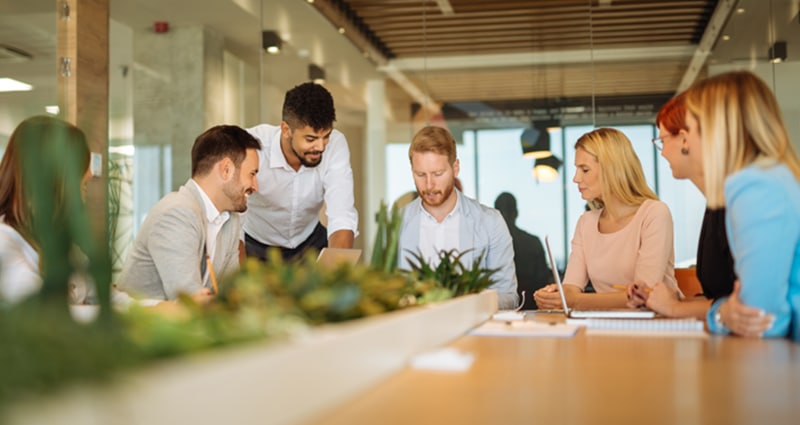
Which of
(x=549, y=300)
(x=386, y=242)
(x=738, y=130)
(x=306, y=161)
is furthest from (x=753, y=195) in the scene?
(x=306, y=161)

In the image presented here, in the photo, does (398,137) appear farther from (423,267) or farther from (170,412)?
(170,412)

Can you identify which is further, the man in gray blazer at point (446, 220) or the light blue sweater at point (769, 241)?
the man in gray blazer at point (446, 220)

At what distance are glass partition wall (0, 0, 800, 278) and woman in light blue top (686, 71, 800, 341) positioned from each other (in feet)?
15.5

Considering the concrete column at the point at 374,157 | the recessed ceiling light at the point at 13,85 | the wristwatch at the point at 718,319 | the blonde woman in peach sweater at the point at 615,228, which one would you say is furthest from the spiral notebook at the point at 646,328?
the concrete column at the point at 374,157

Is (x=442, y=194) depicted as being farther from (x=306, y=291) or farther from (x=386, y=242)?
(x=306, y=291)

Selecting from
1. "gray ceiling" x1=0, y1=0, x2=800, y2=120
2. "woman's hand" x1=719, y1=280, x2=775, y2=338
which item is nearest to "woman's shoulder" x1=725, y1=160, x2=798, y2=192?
"woman's hand" x1=719, y1=280, x2=775, y2=338

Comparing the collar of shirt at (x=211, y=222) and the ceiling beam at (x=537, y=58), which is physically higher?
the ceiling beam at (x=537, y=58)

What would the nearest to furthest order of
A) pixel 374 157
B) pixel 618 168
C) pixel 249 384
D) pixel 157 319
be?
pixel 249 384 → pixel 157 319 → pixel 618 168 → pixel 374 157

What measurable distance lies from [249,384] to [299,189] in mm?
3708

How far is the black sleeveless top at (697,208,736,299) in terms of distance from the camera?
8.73 feet

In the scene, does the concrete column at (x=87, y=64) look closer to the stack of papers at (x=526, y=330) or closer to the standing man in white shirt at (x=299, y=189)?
the standing man in white shirt at (x=299, y=189)

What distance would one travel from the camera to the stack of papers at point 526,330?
2043 mm

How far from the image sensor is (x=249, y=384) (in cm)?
80

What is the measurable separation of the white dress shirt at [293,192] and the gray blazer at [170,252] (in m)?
1.03
